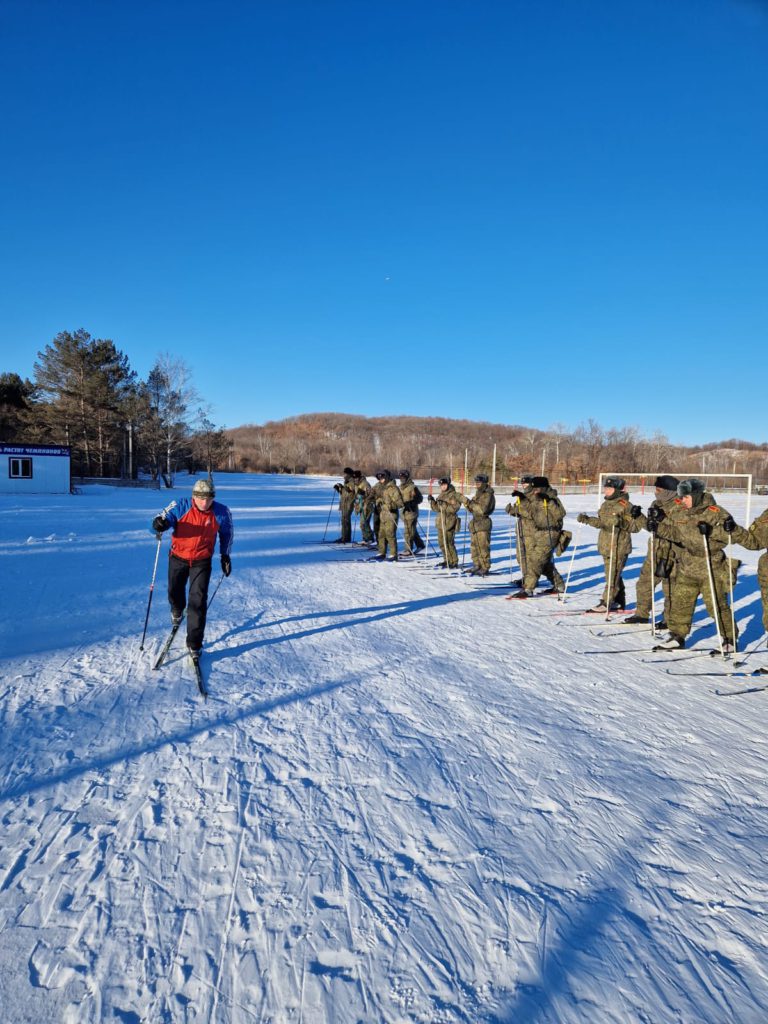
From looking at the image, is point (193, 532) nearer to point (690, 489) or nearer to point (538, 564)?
point (690, 489)

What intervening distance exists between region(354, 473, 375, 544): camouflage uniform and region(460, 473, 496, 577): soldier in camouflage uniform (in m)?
3.83


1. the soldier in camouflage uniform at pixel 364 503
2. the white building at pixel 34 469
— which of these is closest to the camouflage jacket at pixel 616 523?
the soldier in camouflage uniform at pixel 364 503

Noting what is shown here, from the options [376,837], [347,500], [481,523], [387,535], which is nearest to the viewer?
[376,837]

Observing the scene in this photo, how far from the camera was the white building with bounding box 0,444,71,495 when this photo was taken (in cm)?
3028

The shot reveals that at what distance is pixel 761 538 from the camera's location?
5.43 metres

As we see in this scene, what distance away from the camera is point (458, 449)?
427 ft

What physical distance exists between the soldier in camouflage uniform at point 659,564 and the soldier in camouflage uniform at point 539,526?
1.27 metres

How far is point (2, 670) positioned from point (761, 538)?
7446 mm

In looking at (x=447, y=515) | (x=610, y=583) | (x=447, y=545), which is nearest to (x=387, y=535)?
(x=447, y=545)

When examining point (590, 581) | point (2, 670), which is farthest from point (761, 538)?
point (2, 670)

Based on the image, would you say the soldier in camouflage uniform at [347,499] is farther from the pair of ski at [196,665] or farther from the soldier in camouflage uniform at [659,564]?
the pair of ski at [196,665]

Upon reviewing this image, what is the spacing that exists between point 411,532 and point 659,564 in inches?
295

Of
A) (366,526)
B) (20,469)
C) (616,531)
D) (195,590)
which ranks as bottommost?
(366,526)

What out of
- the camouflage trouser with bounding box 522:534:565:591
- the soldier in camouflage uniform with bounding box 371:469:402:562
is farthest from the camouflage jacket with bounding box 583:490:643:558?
the soldier in camouflage uniform with bounding box 371:469:402:562
